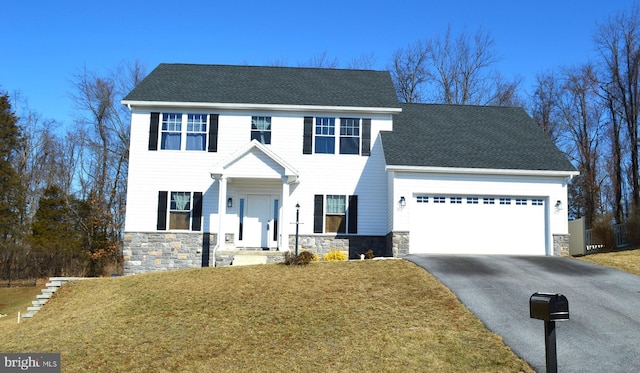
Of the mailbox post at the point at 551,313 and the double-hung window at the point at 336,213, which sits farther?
the double-hung window at the point at 336,213

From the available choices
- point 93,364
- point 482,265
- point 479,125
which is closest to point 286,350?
point 93,364

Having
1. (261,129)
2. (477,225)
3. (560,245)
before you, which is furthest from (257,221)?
(560,245)

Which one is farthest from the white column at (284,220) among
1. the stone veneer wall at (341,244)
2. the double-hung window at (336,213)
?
the double-hung window at (336,213)

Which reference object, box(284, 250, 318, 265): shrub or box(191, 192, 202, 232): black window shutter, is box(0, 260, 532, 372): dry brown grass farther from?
box(191, 192, 202, 232): black window shutter

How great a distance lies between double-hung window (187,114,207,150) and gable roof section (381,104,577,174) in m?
6.75

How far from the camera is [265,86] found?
82.8 ft

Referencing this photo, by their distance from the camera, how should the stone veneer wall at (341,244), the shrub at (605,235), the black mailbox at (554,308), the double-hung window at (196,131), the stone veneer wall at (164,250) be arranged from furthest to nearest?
the shrub at (605,235), the double-hung window at (196,131), the stone veneer wall at (341,244), the stone veneer wall at (164,250), the black mailbox at (554,308)

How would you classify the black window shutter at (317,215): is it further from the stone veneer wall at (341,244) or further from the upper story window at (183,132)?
the upper story window at (183,132)

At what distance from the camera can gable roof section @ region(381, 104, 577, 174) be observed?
22.1m

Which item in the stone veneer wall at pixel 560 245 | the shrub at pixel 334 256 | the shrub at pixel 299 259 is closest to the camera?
the shrub at pixel 299 259

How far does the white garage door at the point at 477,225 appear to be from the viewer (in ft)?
70.5

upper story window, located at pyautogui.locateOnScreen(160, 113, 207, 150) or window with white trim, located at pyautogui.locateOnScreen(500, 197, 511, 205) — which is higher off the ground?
upper story window, located at pyautogui.locateOnScreen(160, 113, 207, 150)

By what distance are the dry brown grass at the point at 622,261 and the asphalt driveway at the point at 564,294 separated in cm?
49

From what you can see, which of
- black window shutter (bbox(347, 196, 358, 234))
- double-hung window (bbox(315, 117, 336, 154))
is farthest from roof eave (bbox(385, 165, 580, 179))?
double-hung window (bbox(315, 117, 336, 154))
